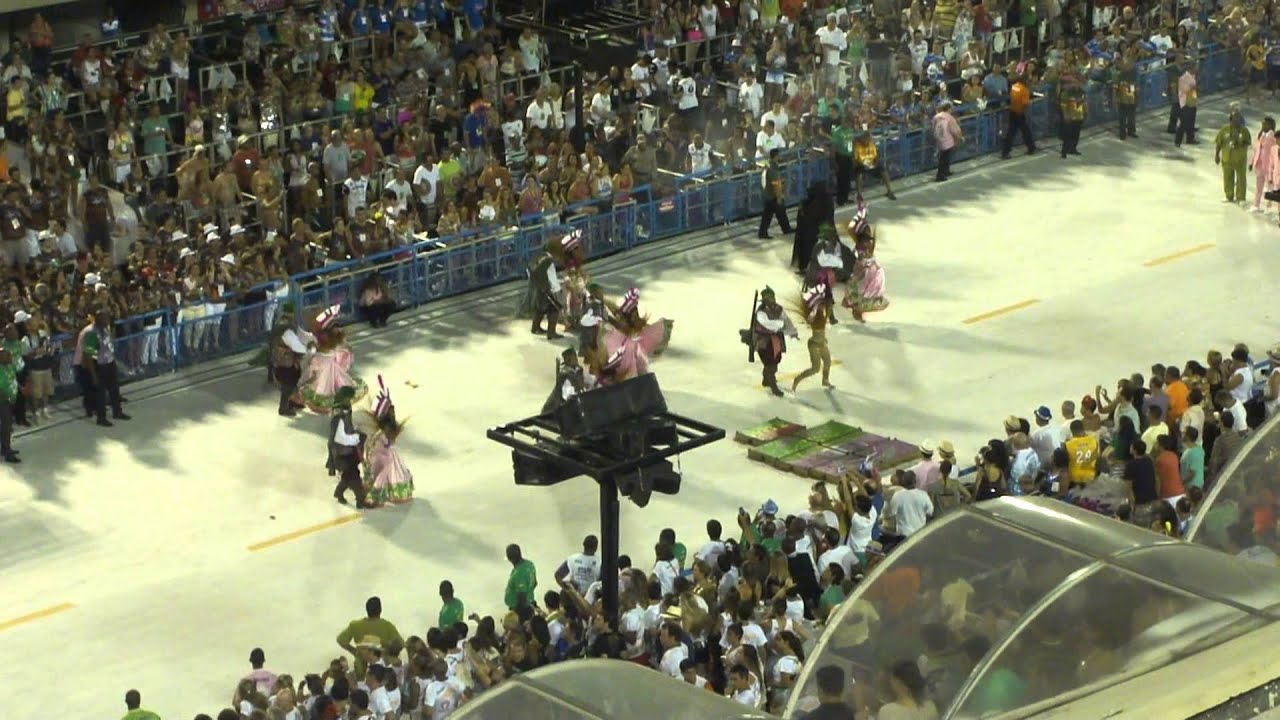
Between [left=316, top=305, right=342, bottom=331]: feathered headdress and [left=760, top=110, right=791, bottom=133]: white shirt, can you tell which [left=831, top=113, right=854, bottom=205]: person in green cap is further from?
[left=316, top=305, right=342, bottom=331]: feathered headdress

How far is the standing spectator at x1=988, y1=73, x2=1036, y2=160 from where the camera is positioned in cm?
3569

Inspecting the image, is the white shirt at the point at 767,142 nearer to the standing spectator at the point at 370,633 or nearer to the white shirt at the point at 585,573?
the white shirt at the point at 585,573

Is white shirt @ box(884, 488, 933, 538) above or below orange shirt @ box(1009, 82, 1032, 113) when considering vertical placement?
below

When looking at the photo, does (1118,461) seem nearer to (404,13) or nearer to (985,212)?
(985,212)

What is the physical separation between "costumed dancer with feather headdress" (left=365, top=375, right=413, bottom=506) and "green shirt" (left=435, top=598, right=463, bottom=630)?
3.43 m

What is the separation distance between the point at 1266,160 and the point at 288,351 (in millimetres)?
14585

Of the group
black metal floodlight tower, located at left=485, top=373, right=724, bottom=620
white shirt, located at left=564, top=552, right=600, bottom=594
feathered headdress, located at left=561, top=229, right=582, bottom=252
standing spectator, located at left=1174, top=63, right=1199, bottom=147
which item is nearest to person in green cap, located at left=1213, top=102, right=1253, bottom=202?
standing spectator, located at left=1174, top=63, right=1199, bottom=147

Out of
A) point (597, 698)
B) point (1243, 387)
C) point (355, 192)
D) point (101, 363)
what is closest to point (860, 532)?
point (1243, 387)

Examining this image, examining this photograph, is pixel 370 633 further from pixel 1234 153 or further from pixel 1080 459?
pixel 1234 153

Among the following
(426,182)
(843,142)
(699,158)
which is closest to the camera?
(426,182)

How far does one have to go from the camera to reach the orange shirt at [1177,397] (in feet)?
77.4

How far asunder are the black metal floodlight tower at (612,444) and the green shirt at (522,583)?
9.18ft

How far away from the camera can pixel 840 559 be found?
19953 millimetres

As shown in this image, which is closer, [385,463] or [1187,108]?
[385,463]
